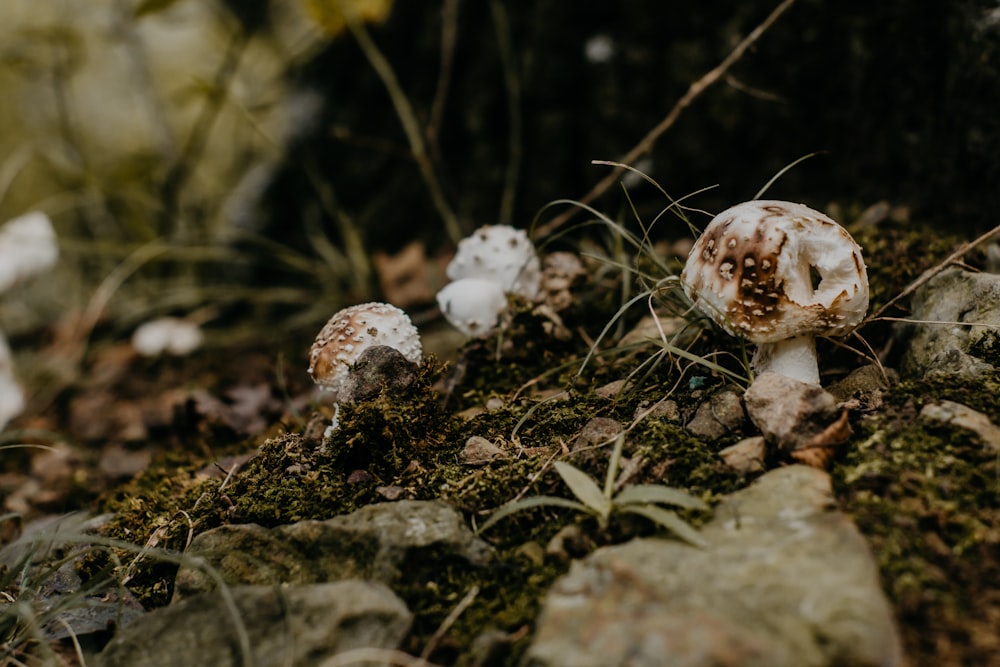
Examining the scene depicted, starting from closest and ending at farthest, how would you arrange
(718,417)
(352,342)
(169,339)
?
(718,417), (352,342), (169,339)

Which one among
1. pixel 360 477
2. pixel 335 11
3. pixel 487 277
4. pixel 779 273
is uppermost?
pixel 335 11

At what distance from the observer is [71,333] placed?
16.6 ft

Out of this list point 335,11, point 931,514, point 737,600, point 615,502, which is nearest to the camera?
point 737,600

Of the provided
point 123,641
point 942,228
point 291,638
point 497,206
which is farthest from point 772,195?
point 123,641

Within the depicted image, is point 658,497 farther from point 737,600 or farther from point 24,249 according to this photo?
point 24,249

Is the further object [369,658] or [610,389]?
[610,389]

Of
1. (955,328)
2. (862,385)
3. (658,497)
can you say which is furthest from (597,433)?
(955,328)

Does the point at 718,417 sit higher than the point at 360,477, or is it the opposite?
the point at 718,417

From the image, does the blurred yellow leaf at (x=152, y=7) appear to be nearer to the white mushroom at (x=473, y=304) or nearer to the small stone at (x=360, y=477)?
the white mushroom at (x=473, y=304)

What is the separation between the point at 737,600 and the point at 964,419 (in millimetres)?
802

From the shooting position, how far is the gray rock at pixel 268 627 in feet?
4.71

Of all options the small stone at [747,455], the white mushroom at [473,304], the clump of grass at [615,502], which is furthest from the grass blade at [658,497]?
the white mushroom at [473,304]

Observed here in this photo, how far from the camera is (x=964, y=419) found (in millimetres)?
1655

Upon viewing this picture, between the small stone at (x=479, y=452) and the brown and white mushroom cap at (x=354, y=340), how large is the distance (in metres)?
0.37
